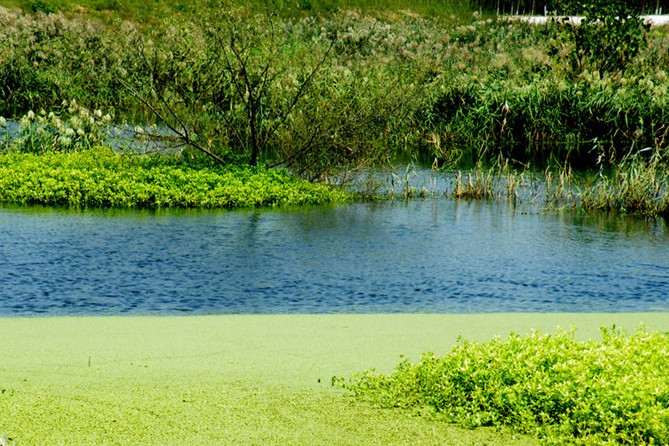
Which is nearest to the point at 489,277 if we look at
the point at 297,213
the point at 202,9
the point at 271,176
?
the point at 297,213

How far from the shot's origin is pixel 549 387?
15.8ft

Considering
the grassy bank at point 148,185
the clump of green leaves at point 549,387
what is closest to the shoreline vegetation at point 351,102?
the grassy bank at point 148,185

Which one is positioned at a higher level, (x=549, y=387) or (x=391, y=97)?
(x=391, y=97)

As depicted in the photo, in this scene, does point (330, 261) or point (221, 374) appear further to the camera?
point (330, 261)

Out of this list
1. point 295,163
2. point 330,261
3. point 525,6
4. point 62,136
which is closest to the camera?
point 330,261

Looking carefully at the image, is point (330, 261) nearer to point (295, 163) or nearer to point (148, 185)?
point (148, 185)

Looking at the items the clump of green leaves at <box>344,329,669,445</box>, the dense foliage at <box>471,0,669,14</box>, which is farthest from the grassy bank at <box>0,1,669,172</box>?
the dense foliage at <box>471,0,669,14</box>

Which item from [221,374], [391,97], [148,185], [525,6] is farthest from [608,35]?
[525,6]

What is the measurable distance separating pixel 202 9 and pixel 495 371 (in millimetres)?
10343

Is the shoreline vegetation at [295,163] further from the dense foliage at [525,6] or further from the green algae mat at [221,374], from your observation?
the dense foliage at [525,6]

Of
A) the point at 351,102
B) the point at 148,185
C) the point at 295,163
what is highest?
the point at 351,102

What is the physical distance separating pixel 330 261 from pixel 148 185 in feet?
14.6

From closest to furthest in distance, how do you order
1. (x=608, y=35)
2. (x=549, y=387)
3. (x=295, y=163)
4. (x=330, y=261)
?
(x=549, y=387) < (x=330, y=261) < (x=295, y=163) < (x=608, y=35)

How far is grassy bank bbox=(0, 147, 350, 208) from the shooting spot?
1373cm
